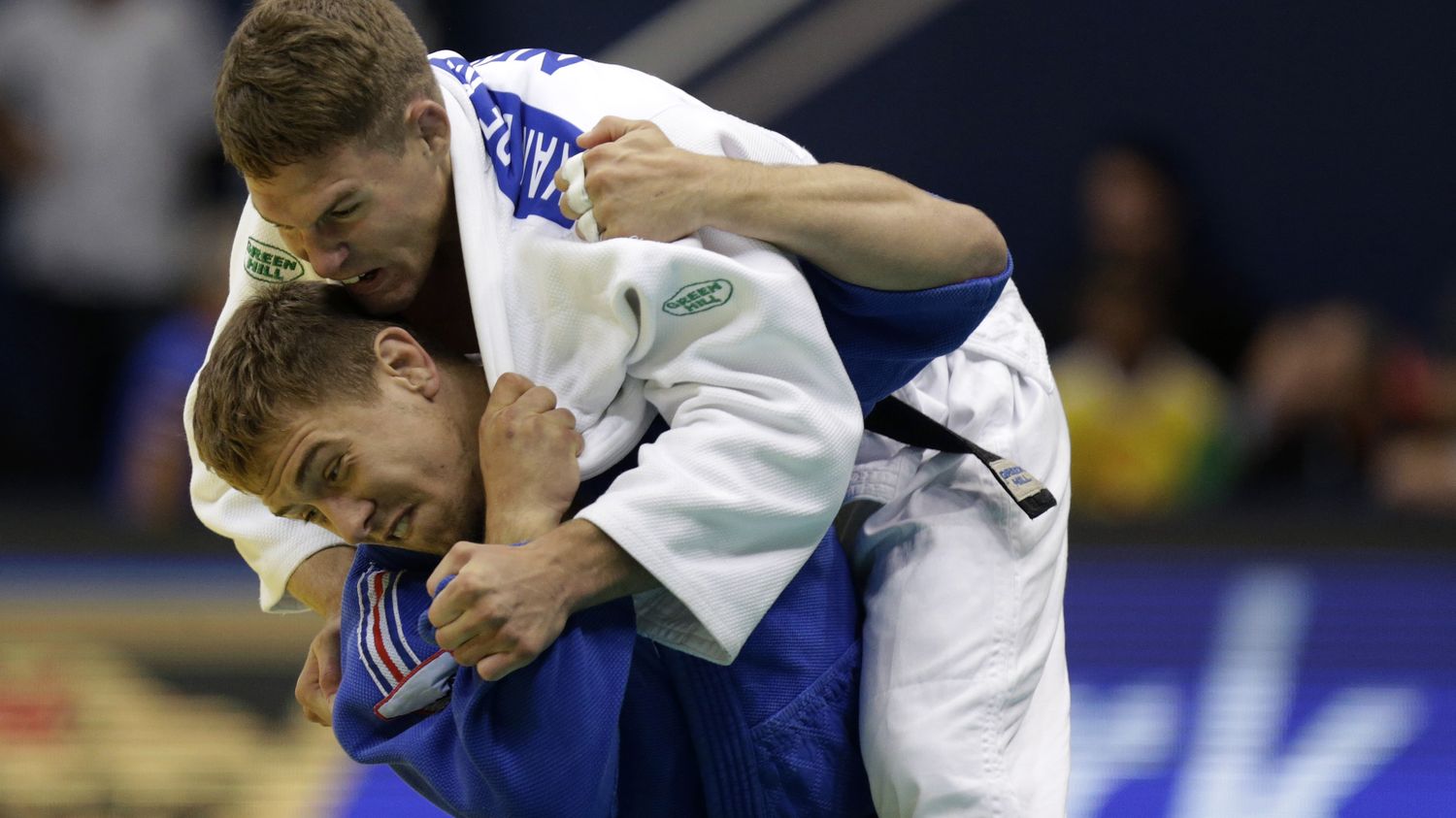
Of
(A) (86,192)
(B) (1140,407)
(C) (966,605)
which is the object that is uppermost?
(C) (966,605)

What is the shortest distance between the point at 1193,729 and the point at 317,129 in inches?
98.5

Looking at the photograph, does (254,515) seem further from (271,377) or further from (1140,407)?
Answer: (1140,407)

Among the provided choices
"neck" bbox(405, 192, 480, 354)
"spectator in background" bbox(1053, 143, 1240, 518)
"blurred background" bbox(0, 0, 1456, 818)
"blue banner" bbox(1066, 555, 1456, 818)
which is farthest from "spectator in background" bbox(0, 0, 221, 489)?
"neck" bbox(405, 192, 480, 354)

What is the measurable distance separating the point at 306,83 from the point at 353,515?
52cm

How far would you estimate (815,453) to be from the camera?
2131 millimetres

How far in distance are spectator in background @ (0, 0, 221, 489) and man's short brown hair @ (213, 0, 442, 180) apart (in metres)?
4.39

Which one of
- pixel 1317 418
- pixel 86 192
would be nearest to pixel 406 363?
pixel 1317 418

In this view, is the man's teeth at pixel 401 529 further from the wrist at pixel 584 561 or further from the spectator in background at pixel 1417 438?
the spectator in background at pixel 1417 438

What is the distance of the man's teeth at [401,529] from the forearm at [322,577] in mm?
366

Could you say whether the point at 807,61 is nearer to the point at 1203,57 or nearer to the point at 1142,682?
the point at 1203,57

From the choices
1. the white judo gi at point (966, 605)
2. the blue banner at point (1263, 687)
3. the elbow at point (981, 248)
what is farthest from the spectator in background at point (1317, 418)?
the elbow at point (981, 248)

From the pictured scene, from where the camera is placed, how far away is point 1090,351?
18.3 feet

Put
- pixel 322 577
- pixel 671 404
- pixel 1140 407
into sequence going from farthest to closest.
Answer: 1. pixel 1140 407
2. pixel 322 577
3. pixel 671 404

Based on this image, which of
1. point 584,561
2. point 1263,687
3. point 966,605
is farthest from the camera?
point 1263,687
